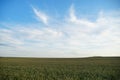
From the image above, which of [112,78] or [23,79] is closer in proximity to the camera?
[23,79]

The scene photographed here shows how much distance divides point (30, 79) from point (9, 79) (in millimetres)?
814

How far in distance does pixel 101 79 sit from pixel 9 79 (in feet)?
11.6

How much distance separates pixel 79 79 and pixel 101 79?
33.9 inches

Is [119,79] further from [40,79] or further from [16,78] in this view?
[16,78]

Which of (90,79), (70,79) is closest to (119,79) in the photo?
(90,79)

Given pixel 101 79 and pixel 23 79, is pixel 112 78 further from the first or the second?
pixel 23 79

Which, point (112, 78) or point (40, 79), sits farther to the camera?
point (112, 78)

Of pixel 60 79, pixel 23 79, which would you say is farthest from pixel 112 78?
pixel 23 79

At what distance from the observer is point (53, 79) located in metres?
7.61

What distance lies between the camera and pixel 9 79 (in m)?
7.58

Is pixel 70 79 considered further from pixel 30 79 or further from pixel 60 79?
pixel 30 79

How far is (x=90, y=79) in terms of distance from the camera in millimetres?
7754

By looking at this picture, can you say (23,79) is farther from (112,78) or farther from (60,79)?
(112,78)

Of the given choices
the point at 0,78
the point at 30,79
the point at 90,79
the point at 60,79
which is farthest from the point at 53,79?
the point at 0,78
